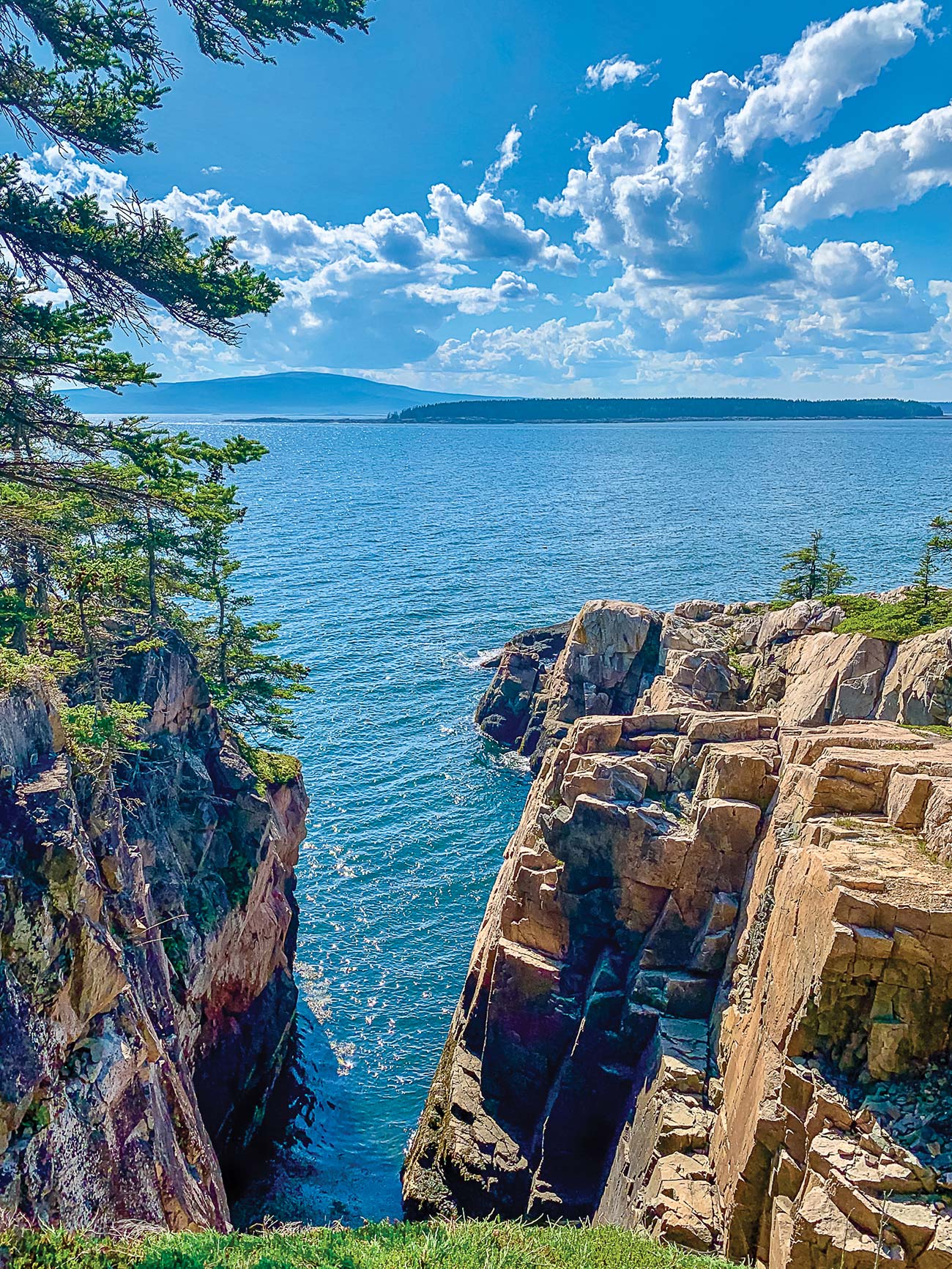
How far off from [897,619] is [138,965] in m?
30.3

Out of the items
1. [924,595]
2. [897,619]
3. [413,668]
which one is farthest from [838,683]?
[413,668]

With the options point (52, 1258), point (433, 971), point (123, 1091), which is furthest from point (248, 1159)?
point (52, 1258)

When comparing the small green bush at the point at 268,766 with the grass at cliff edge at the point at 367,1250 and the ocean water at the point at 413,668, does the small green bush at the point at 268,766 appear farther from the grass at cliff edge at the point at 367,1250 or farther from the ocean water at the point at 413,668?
the grass at cliff edge at the point at 367,1250

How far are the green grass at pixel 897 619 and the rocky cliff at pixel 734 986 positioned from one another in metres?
0.75

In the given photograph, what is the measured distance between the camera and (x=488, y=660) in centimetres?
6781

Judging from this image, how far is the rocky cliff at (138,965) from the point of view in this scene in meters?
12.4

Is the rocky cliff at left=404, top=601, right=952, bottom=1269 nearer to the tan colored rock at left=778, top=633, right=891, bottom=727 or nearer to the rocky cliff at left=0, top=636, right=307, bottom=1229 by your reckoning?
the tan colored rock at left=778, top=633, right=891, bottom=727

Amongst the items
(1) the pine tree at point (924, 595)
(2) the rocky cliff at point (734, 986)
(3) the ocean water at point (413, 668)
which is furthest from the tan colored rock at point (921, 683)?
(3) the ocean water at point (413, 668)

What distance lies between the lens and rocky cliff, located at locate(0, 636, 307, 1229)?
12.4m

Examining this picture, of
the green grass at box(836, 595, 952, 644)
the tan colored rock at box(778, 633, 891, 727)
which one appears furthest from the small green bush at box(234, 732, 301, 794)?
the green grass at box(836, 595, 952, 644)

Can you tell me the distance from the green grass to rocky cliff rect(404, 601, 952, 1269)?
0.75m

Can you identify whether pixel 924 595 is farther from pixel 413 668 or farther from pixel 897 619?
pixel 413 668

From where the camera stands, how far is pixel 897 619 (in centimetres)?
3266

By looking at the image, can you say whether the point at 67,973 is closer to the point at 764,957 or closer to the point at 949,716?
the point at 764,957
